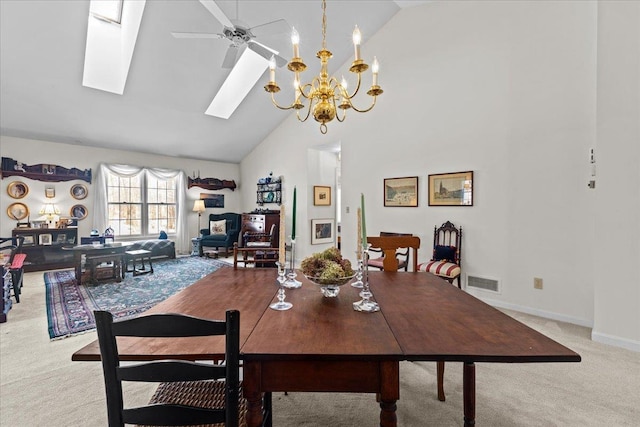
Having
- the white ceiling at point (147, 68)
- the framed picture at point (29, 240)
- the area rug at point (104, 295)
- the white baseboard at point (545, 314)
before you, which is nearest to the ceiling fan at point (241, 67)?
the white ceiling at point (147, 68)

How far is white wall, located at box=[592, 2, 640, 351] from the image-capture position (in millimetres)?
→ 2426

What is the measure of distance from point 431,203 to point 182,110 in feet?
15.4

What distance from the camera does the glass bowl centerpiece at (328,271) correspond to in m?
1.45

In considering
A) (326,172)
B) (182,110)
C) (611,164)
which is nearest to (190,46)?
(182,110)

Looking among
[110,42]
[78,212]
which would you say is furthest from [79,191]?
[110,42]

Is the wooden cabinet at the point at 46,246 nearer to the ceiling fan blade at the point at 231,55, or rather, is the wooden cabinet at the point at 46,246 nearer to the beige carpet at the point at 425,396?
the beige carpet at the point at 425,396

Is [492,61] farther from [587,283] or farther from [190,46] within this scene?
[190,46]

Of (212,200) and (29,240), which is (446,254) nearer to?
(212,200)

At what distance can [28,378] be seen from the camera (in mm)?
2057

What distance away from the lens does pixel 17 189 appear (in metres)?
5.28

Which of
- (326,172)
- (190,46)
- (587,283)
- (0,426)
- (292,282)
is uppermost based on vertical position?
(190,46)

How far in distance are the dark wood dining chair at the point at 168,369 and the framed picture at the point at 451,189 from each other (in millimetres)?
3565

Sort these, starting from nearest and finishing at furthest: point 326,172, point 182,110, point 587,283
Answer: point 587,283
point 182,110
point 326,172

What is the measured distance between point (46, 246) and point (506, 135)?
750 centimetres
